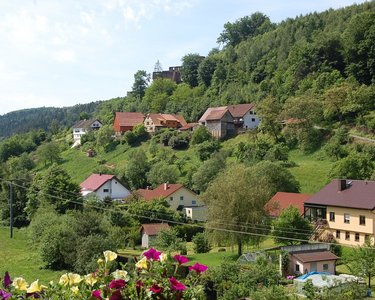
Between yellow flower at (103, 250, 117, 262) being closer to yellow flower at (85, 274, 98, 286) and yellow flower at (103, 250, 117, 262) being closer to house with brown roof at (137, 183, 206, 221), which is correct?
yellow flower at (85, 274, 98, 286)

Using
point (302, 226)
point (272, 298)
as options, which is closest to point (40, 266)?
point (302, 226)

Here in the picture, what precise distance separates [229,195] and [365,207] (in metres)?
7.91

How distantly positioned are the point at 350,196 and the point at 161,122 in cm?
4367

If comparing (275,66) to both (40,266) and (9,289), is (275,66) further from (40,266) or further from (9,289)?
(9,289)

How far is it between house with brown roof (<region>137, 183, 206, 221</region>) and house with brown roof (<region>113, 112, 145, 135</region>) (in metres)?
31.7

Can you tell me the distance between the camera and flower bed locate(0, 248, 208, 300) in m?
2.66

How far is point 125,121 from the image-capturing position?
7581 centimetres

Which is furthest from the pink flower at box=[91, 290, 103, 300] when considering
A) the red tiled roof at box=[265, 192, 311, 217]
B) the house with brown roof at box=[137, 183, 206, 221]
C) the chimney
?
the house with brown roof at box=[137, 183, 206, 221]

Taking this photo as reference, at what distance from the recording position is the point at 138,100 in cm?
9925

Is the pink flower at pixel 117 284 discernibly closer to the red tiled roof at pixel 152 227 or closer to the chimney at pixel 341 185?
the chimney at pixel 341 185

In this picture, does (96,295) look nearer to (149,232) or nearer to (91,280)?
(91,280)

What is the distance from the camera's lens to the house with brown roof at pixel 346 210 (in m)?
27.5

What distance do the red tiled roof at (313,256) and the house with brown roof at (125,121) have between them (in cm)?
5315

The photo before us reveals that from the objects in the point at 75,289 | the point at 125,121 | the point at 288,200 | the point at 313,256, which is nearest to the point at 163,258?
the point at 75,289
